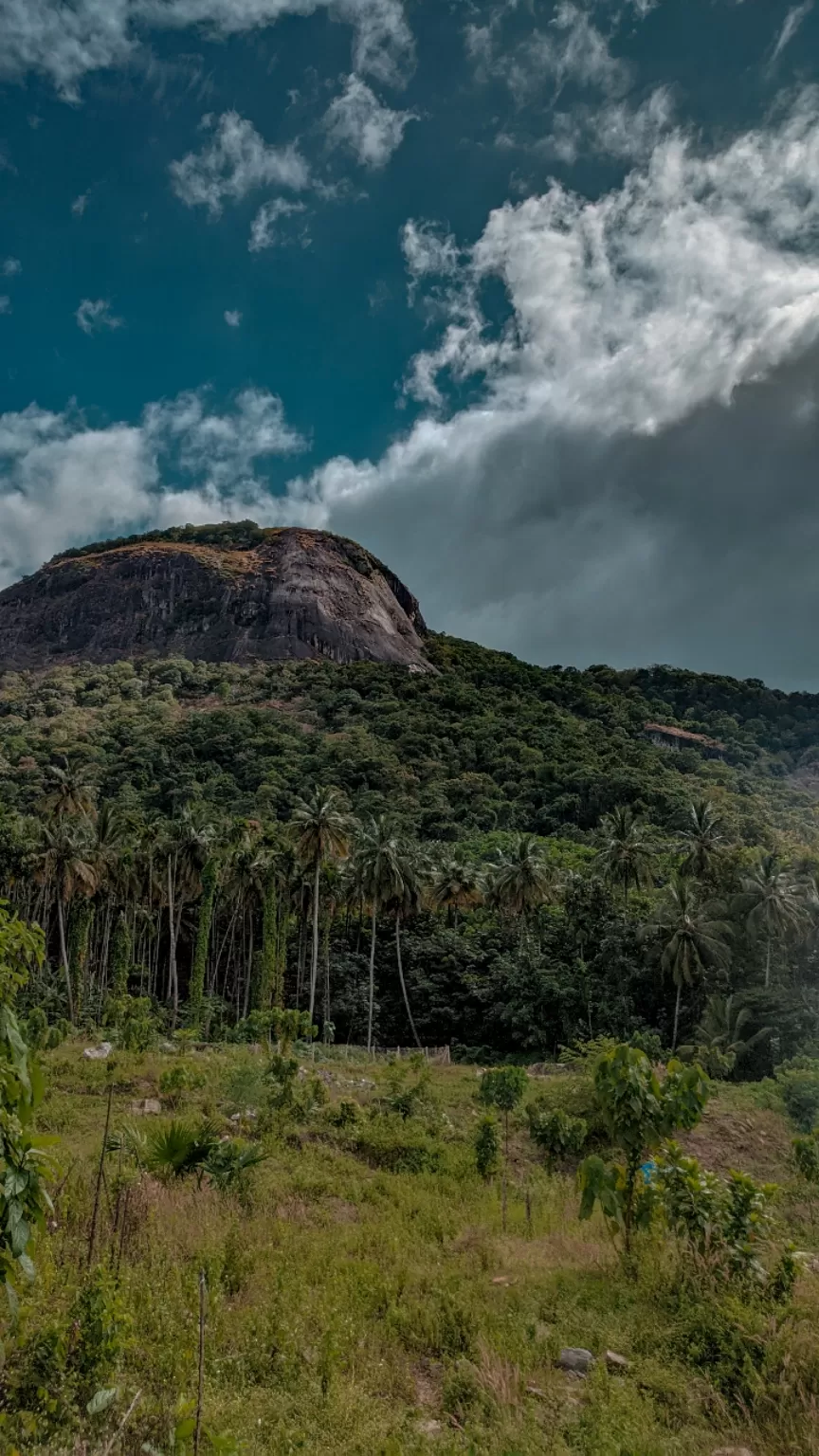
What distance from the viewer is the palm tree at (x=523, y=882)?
47.9 m

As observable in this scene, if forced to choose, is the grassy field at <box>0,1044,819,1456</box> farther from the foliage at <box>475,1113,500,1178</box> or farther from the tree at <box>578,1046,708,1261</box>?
the foliage at <box>475,1113,500,1178</box>

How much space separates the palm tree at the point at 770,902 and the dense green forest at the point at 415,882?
0.38ft

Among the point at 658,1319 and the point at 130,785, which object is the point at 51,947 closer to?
the point at 130,785

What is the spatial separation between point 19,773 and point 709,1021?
68146 millimetres

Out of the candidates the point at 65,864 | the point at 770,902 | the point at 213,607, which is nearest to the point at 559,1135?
the point at 770,902

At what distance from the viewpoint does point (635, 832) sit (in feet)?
155

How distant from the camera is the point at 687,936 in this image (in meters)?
39.2

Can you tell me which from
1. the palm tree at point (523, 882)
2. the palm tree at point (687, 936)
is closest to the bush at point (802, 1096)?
the palm tree at point (687, 936)

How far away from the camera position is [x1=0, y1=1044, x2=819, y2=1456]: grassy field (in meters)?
6.10

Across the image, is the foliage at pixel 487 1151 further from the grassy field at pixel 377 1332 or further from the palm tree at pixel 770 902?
the palm tree at pixel 770 902

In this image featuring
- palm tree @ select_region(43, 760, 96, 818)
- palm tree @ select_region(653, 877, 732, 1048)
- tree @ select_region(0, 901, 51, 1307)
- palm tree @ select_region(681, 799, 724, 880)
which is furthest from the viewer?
palm tree @ select_region(43, 760, 96, 818)

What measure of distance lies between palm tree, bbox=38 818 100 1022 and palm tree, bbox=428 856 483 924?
21700 millimetres

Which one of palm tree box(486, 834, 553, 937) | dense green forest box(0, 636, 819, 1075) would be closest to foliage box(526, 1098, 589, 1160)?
dense green forest box(0, 636, 819, 1075)

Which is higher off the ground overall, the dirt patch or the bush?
the bush
